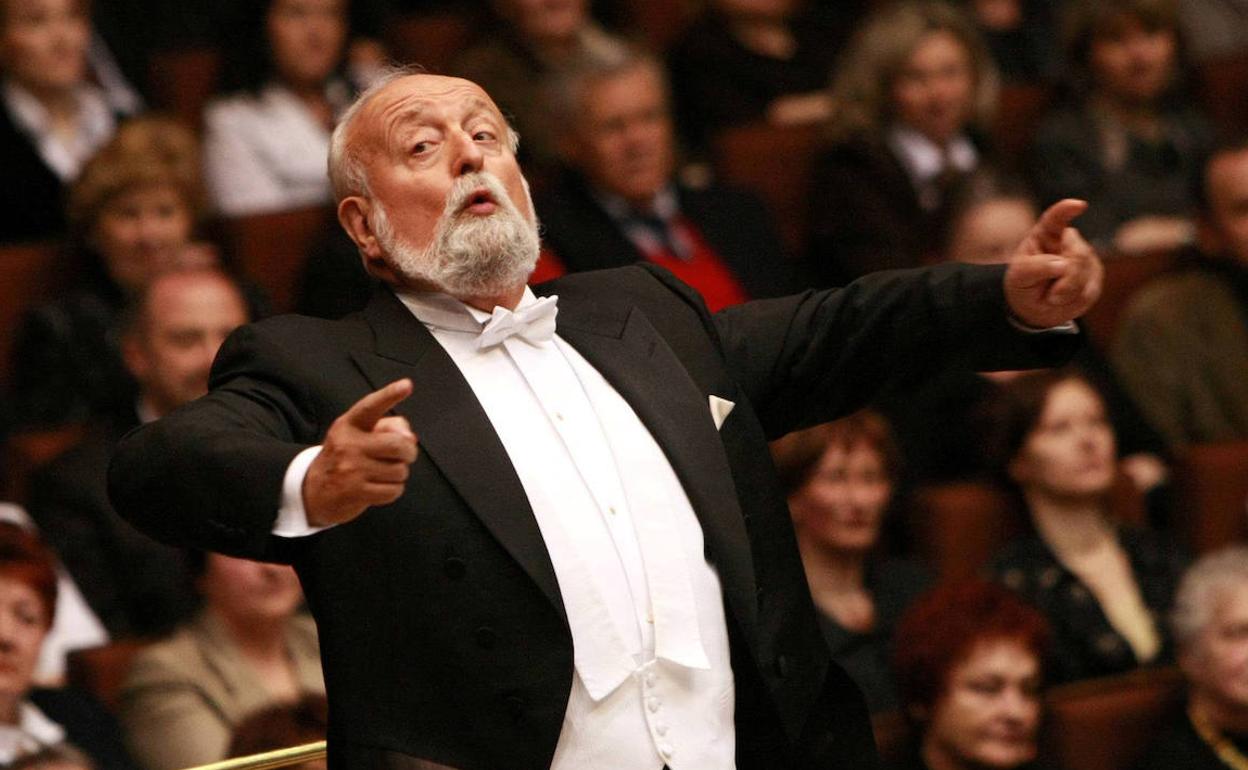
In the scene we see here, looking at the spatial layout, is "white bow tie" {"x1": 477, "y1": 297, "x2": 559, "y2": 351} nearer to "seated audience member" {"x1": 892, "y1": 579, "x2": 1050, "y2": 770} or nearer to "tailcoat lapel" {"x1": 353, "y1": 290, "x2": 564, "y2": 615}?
"tailcoat lapel" {"x1": 353, "y1": 290, "x2": 564, "y2": 615}

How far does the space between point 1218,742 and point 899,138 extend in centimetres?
142

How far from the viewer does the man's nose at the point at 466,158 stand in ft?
5.32

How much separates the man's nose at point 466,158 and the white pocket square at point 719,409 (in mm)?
276

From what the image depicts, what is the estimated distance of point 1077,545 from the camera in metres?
2.96

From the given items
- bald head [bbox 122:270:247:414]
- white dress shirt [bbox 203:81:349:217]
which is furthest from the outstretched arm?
white dress shirt [bbox 203:81:349:217]

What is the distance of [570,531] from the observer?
1.51 metres

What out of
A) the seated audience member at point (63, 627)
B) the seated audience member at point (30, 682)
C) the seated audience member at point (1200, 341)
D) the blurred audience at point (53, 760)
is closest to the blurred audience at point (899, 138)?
the seated audience member at point (1200, 341)

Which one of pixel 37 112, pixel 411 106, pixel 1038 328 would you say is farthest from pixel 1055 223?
pixel 37 112

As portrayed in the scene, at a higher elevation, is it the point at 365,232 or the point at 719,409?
the point at 365,232

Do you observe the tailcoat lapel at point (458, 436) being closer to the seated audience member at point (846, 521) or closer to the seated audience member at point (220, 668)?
the seated audience member at point (220, 668)

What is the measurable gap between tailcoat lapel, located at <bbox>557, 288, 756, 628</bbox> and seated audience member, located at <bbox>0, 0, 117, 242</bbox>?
5.73 feet

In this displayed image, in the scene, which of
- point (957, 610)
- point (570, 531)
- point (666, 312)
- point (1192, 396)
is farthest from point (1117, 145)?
point (570, 531)

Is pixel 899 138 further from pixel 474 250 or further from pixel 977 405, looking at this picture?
pixel 474 250

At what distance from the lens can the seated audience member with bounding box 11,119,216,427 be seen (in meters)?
2.89
